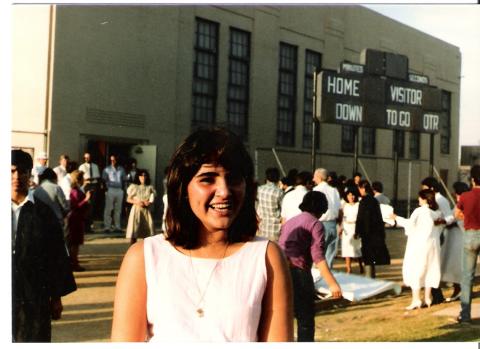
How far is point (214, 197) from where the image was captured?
186 cm

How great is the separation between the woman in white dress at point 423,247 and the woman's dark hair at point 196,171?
216 inches

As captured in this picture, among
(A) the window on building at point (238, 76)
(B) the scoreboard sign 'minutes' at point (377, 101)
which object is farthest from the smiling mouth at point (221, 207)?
(A) the window on building at point (238, 76)

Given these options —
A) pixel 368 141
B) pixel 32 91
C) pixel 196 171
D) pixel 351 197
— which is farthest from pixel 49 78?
pixel 368 141

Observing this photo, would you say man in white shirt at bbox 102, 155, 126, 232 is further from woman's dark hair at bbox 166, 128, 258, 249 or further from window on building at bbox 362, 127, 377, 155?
window on building at bbox 362, 127, 377, 155

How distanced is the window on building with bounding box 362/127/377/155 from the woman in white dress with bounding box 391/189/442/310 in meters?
14.7

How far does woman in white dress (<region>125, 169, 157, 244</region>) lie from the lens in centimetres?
933

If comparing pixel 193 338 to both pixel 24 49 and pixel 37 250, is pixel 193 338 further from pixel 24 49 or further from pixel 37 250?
pixel 24 49

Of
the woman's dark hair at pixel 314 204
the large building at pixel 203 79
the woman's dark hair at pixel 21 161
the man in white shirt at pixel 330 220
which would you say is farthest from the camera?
the large building at pixel 203 79

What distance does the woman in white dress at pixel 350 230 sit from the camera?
9.05m

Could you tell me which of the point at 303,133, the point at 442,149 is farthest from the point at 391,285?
the point at 442,149

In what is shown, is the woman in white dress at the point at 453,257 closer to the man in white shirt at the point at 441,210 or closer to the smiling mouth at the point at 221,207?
the man in white shirt at the point at 441,210

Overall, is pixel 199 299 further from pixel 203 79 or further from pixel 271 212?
pixel 203 79

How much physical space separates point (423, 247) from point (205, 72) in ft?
33.9

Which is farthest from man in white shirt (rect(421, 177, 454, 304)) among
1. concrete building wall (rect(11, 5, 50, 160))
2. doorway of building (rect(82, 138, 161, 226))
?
doorway of building (rect(82, 138, 161, 226))
